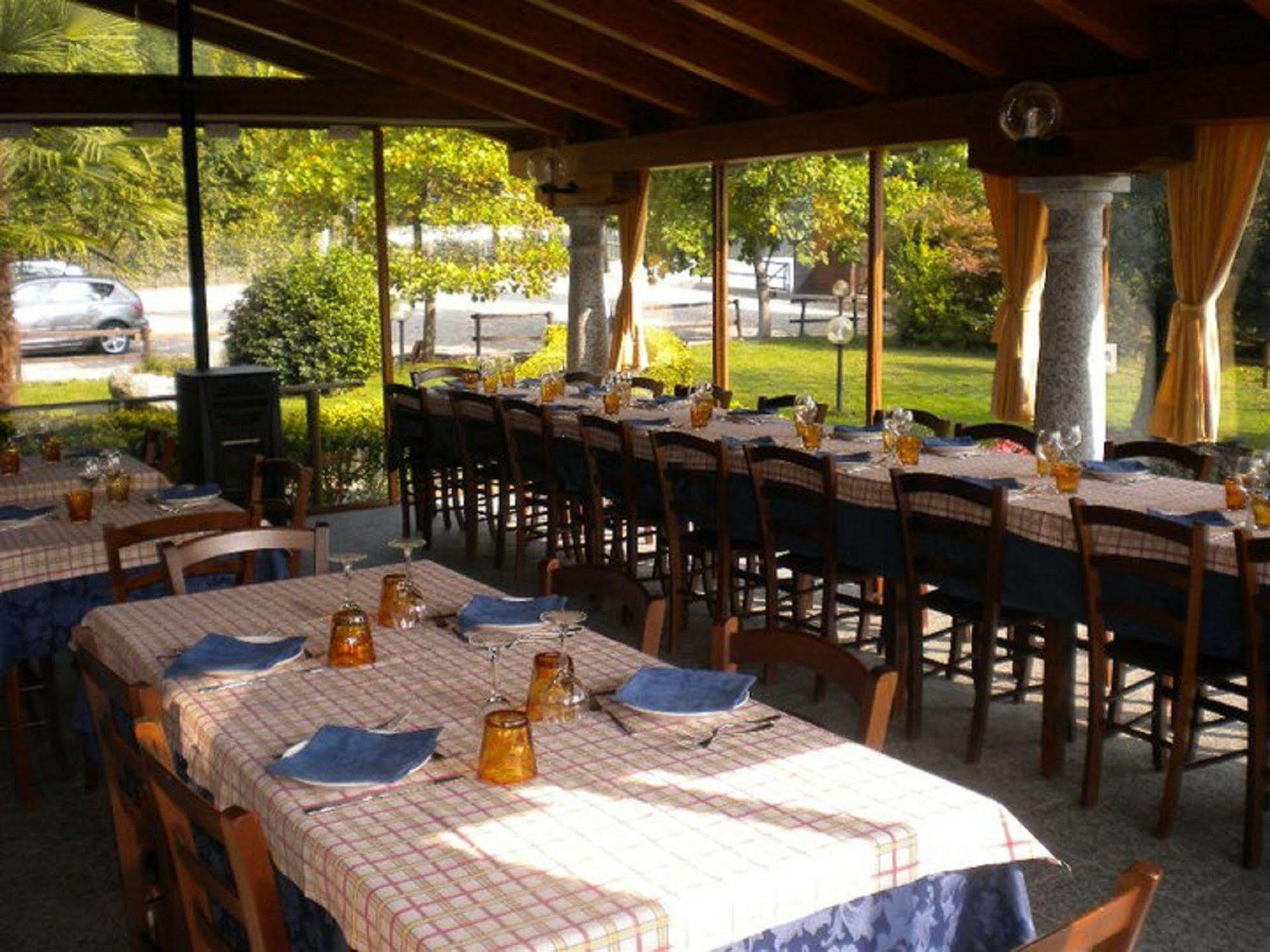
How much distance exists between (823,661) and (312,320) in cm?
763

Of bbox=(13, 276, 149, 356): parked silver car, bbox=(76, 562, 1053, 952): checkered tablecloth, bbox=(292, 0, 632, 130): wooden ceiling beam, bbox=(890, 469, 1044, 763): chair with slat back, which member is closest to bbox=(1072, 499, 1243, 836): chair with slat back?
bbox=(890, 469, 1044, 763): chair with slat back

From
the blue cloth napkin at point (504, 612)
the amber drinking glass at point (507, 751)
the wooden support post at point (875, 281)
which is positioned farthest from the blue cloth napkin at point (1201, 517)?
the wooden support post at point (875, 281)

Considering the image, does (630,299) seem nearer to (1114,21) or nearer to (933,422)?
(933,422)

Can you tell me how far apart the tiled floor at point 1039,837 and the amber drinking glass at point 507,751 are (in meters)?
1.86

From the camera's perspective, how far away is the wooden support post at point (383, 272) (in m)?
10.0

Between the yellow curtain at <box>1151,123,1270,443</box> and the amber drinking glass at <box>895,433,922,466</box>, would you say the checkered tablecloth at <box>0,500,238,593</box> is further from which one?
the yellow curtain at <box>1151,123,1270,443</box>

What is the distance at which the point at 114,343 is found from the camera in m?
9.34

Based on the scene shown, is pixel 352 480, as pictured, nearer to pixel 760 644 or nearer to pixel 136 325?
pixel 136 325

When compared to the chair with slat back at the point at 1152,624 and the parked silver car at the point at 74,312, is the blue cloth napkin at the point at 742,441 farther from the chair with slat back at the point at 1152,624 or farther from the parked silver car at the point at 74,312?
the parked silver car at the point at 74,312

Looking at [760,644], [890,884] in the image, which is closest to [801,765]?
[890,884]

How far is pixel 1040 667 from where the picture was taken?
622 centimetres

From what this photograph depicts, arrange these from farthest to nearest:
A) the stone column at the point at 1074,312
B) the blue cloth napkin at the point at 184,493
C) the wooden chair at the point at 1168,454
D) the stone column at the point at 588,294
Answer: the stone column at the point at 588,294 → the stone column at the point at 1074,312 → the wooden chair at the point at 1168,454 → the blue cloth napkin at the point at 184,493

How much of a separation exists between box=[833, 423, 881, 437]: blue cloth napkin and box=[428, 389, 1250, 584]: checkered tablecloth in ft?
0.20

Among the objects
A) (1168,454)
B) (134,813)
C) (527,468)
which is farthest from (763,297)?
(134,813)
